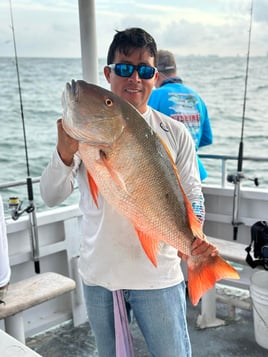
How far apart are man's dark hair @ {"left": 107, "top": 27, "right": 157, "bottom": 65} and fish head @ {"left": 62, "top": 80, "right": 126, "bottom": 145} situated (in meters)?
0.48

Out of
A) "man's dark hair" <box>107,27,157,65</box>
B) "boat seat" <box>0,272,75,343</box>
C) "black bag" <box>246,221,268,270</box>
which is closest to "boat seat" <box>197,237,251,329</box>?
"black bag" <box>246,221,268,270</box>

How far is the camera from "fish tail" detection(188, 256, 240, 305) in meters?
1.31

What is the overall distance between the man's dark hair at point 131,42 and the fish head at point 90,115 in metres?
0.48

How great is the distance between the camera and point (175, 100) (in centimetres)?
318

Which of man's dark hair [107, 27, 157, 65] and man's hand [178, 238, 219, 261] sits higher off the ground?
man's dark hair [107, 27, 157, 65]

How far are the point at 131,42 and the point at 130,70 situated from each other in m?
0.11

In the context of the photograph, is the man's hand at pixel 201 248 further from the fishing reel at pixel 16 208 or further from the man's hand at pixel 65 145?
the fishing reel at pixel 16 208

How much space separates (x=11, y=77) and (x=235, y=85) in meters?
9.44

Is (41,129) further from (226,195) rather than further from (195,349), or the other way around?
(195,349)

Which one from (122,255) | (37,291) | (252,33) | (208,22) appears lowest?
(37,291)

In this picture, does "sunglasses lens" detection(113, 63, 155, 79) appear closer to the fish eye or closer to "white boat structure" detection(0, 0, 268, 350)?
the fish eye

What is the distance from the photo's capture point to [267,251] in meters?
2.46

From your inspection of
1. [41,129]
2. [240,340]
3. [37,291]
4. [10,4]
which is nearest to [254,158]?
[240,340]

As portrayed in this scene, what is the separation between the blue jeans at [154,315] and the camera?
1506 mm
